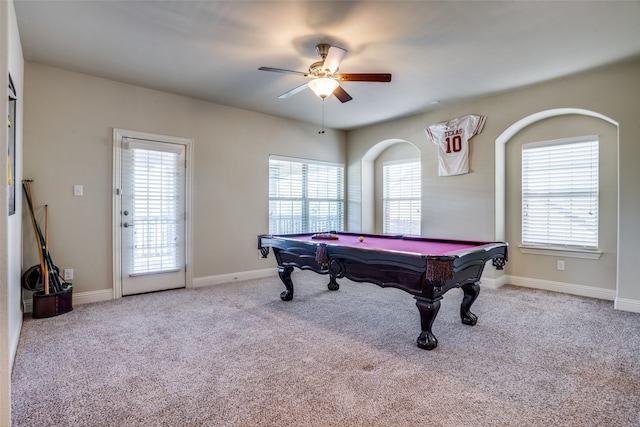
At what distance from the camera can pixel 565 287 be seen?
163 inches

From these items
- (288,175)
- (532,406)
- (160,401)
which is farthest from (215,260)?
(532,406)

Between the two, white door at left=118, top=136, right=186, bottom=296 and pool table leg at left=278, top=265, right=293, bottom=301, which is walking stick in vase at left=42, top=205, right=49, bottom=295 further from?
pool table leg at left=278, top=265, right=293, bottom=301

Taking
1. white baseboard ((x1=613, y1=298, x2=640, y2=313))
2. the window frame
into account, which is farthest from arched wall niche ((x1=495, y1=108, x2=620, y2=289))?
white baseboard ((x1=613, y1=298, x2=640, y2=313))

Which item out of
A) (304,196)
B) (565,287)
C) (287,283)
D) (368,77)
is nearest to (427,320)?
(287,283)

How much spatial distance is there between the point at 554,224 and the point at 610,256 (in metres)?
0.65

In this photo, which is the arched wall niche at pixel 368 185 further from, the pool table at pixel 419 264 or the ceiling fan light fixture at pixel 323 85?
the ceiling fan light fixture at pixel 323 85

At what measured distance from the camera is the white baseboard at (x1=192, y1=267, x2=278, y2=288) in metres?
4.50

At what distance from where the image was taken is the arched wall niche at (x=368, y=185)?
6043mm

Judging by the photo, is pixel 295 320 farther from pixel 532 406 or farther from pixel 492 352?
pixel 532 406

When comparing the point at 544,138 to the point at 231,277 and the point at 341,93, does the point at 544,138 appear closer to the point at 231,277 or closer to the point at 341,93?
the point at 341,93

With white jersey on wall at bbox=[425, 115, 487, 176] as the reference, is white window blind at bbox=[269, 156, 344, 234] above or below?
below

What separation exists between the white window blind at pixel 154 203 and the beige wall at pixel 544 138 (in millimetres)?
3357

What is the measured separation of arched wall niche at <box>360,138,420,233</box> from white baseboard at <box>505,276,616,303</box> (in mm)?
2449

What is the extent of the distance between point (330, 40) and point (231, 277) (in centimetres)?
337
